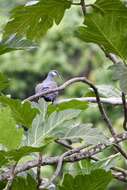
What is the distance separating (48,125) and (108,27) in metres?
0.19

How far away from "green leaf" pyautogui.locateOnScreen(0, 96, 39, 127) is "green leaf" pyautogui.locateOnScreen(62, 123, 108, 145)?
5 centimetres

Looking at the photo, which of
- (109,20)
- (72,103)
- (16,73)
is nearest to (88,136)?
(72,103)

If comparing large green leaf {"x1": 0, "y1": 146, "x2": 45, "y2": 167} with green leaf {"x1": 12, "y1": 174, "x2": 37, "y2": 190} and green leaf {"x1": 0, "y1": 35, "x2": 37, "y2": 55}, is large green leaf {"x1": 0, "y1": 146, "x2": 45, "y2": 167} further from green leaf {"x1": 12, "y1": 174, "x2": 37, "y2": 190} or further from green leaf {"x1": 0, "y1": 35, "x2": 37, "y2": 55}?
green leaf {"x1": 0, "y1": 35, "x2": 37, "y2": 55}

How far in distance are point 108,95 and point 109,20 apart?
19cm

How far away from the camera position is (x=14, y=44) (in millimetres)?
856

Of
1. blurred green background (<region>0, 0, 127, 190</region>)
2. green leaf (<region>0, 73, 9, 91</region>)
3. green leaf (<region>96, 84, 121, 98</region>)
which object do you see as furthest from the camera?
blurred green background (<region>0, 0, 127, 190</region>)

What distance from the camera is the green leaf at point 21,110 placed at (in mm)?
678

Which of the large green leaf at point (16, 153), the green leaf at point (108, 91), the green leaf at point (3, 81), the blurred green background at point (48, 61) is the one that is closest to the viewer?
the large green leaf at point (16, 153)

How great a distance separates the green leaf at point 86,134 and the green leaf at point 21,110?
2.1 inches

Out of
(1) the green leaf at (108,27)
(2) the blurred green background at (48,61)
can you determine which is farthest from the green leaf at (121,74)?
(2) the blurred green background at (48,61)

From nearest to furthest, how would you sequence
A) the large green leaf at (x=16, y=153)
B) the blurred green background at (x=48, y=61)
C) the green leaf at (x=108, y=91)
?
the large green leaf at (x=16, y=153) < the green leaf at (x=108, y=91) < the blurred green background at (x=48, y=61)

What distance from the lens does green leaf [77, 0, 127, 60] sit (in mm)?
798

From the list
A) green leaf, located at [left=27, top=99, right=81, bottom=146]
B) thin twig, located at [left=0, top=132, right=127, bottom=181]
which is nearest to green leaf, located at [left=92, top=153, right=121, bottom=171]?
→ thin twig, located at [left=0, top=132, right=127, bottom=181]

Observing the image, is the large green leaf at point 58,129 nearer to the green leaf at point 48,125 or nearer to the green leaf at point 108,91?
the green leaf at point 48,125
